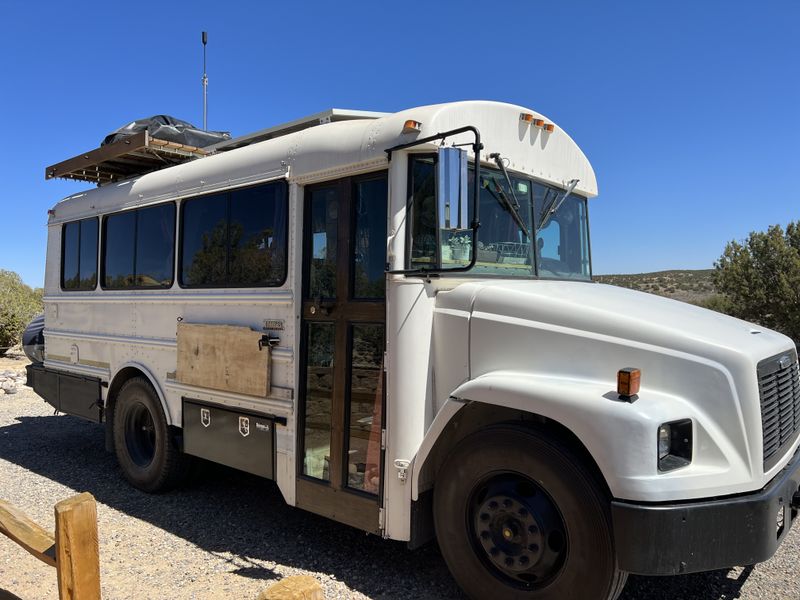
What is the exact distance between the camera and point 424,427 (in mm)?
3297

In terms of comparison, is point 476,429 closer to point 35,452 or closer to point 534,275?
point 534,275

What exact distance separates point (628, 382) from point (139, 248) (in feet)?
14.8

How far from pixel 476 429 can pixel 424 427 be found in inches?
11.1

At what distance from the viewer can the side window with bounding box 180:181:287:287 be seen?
164 inches

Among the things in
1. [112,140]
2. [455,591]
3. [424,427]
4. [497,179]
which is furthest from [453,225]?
[112,140]

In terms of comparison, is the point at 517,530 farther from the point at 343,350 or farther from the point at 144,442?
the point at 144,442

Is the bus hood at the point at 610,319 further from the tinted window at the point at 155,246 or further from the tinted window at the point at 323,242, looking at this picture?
the tinted window at the point at 155,246

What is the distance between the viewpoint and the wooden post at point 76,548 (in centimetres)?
250

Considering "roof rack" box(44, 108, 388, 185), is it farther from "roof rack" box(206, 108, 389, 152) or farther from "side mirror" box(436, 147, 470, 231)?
"side mirror" box(436, 147, 470, 231)

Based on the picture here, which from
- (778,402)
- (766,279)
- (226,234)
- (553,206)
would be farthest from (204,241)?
(766,279)

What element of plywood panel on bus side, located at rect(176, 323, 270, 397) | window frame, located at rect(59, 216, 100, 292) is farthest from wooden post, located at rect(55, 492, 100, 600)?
window frame, located at rect(59, 216, 100, 292)

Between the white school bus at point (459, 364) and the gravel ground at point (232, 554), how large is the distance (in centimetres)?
35

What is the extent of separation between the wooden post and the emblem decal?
1706 mm

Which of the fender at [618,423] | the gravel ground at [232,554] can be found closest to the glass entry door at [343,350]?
the gravel ground at [232,554]
